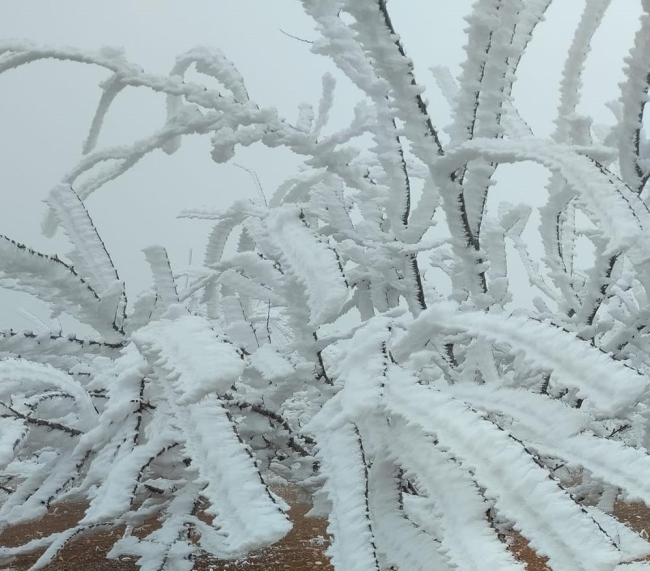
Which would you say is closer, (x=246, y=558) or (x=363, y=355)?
(x=363, y=355)

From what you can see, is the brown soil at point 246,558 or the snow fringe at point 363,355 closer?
the snow fringe at point 363,355

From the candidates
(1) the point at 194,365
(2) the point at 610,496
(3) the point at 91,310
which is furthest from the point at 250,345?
(2) the point at 610,496

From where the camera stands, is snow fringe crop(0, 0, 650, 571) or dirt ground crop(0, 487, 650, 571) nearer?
snow fringe crop(0, 0, 650, 571)

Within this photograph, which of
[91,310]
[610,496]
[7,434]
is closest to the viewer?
[7,434]

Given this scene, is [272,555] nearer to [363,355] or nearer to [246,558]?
[246,558]

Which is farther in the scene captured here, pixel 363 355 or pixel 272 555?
pixel 272 555

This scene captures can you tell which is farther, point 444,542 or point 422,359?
point 422,359

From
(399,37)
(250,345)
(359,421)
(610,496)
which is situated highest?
(399,37)


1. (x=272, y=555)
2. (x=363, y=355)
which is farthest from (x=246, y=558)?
(x=363, y=355)

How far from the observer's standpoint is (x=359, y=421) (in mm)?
334

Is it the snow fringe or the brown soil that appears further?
the brown soil

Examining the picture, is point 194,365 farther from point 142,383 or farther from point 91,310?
point 91,310

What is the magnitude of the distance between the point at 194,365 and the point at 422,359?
0.48ft

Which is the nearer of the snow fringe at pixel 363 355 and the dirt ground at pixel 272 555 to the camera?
the snow fringe at pixel 363 355
